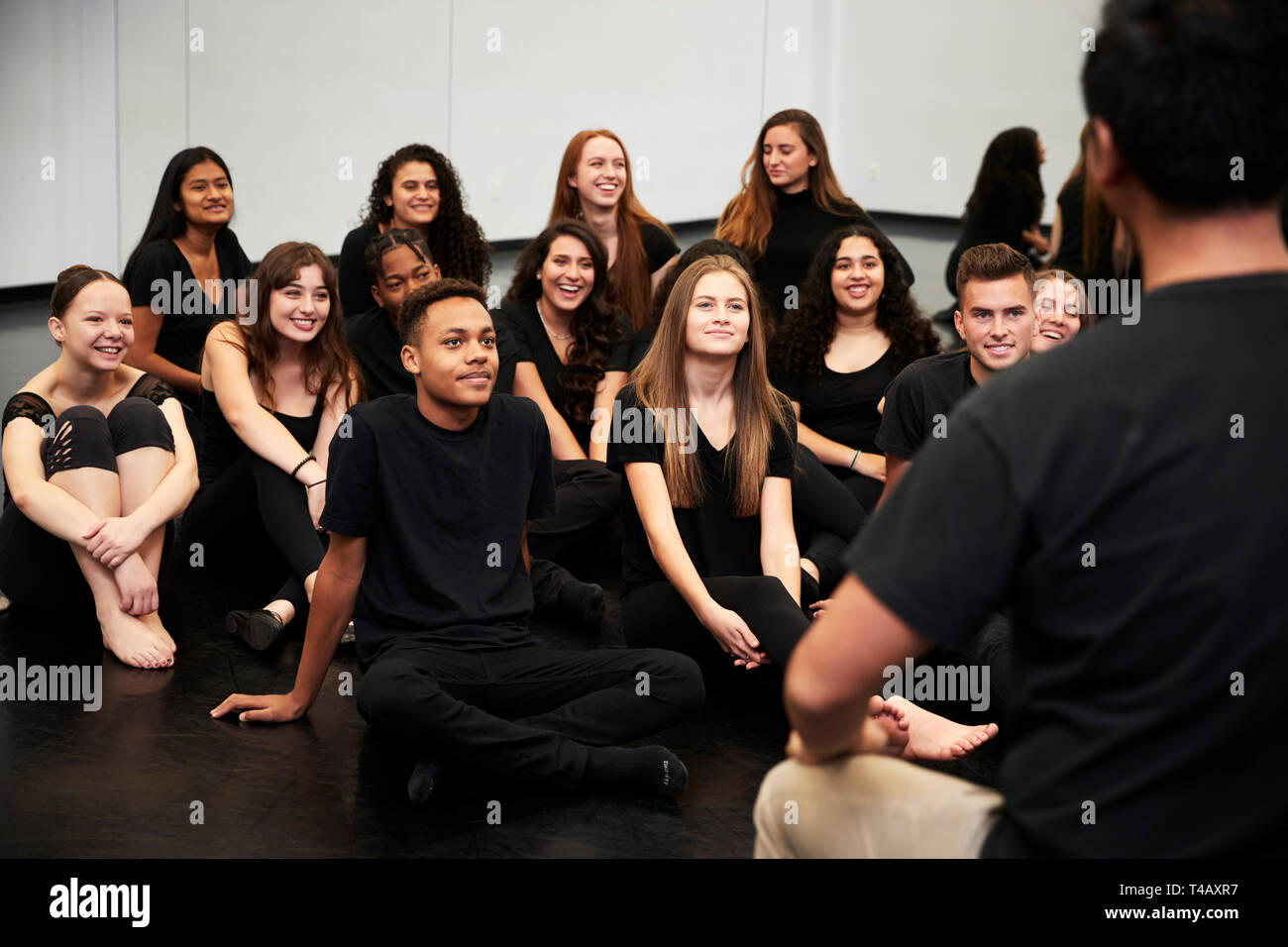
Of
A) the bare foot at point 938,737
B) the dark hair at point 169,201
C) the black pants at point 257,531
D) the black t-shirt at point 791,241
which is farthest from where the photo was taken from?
the black t-shirt at point 791,241

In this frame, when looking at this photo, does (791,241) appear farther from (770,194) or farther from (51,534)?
(51,534)

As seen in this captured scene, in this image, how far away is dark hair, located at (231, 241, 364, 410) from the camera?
3.52m

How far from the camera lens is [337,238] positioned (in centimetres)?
877

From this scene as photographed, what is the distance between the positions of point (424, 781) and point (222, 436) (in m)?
1.56

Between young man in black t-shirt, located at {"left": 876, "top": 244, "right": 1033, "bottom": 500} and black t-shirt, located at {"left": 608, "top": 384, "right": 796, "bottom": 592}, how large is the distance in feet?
0.87

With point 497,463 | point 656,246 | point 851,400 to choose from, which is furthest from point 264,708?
point 656,246

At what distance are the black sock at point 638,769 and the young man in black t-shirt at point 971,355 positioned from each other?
0.94 m

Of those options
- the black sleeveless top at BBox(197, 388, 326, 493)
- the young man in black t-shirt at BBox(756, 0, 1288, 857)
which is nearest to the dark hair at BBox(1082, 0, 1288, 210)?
the young man in black t-shirt at BBox(756, 0, 1288, 857)

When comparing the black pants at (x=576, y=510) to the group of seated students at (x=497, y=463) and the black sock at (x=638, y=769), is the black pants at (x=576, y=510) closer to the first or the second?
the group of seated students at (x=497, y=463)

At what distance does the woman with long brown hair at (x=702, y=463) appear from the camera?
296 centimetres

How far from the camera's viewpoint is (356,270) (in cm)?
464

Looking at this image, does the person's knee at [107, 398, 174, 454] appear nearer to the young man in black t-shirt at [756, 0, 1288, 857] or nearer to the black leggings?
the black leggings

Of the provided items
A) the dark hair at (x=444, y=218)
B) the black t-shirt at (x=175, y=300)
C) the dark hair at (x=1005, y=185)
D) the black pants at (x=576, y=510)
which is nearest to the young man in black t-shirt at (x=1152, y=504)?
the black pants at (x=576, y=510)
